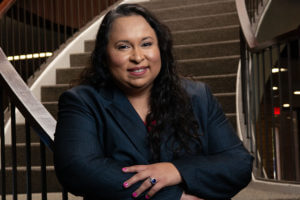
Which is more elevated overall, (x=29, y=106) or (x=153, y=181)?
(x=29, y=106)

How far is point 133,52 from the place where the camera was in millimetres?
1342

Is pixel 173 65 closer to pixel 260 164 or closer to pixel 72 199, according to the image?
pixel 72 199

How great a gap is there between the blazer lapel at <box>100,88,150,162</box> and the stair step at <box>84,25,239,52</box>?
9.93 ft

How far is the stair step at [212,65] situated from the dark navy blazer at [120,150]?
237 cm

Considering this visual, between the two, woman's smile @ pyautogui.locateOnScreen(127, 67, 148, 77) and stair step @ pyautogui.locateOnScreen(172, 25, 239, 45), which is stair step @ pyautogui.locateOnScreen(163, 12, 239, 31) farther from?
woman's smile @ pyautogui.locateOnScreen(127, 67, 148, 77)

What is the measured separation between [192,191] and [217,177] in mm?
87

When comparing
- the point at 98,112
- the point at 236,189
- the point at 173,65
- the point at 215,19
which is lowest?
the point at 236,189

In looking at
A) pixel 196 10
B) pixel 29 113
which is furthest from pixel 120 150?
pixel 196 10

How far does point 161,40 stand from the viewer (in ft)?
4.76

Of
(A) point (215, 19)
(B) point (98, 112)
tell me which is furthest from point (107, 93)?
(A) point (215, 19)

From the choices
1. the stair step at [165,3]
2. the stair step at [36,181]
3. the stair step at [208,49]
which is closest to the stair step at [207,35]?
the stair step at [208,49]

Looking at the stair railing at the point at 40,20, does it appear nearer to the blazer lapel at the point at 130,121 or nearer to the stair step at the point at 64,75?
the stair step at the point at 64,75

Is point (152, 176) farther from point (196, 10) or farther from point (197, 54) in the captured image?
point (196, 10)

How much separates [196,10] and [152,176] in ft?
12.8
